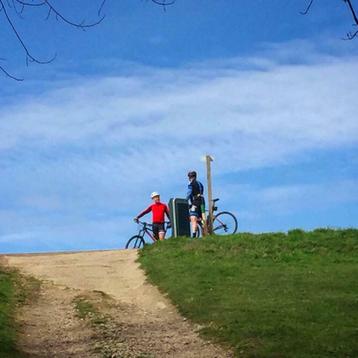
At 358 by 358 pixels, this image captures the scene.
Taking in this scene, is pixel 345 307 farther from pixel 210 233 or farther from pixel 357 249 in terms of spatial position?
pixel 210 233

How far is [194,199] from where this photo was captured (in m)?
26.3

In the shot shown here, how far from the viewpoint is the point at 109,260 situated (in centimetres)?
2312

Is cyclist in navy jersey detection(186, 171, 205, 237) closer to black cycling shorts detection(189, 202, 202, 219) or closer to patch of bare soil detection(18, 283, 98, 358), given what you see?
black cycling shorts detection(189, 202, 202, 219)

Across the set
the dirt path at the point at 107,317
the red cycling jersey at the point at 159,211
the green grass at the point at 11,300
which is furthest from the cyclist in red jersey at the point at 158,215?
the green grass at the point at 11,300

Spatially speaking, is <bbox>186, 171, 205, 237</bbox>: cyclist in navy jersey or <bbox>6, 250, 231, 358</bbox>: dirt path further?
<bbox>186, 171, 205, 237</bbox>: cyclist in navy jersey

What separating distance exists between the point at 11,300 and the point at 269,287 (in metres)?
5.34

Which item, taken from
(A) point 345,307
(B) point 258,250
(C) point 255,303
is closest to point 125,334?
(C) point 255,303

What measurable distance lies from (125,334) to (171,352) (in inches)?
62.4

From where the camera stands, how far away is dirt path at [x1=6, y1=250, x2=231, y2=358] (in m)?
11.9

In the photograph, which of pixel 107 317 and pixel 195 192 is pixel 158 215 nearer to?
pixel 195 192

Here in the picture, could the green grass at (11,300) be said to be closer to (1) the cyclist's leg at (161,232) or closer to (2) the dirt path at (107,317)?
(2) the dirt path at (107,317)

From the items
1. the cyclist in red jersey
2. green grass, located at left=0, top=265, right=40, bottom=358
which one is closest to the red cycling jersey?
the cyclist in red jersey

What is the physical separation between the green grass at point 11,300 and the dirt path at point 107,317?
27 cm

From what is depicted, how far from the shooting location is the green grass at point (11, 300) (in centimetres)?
1173
